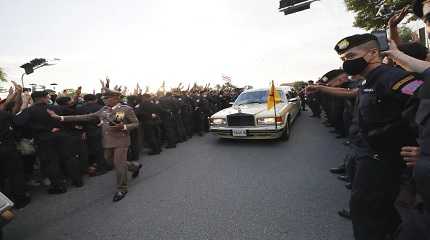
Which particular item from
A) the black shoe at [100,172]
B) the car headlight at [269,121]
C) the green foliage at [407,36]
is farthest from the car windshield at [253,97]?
the black shoe at [100,172]

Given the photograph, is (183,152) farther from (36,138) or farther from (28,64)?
(28,64)

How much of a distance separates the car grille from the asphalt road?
136 cm

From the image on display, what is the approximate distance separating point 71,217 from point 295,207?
10.2 ft

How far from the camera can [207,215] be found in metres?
3.79

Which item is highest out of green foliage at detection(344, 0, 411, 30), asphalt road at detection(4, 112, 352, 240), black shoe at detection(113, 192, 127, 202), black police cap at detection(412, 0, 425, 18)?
green foliage at detection(344, 0, 411, 30)

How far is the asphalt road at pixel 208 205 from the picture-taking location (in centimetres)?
339

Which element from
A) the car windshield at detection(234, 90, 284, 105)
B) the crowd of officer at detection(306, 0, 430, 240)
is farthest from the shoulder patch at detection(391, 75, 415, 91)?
the car windshield at detection(234, 90, 284, 105)

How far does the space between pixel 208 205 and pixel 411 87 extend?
2.96 m

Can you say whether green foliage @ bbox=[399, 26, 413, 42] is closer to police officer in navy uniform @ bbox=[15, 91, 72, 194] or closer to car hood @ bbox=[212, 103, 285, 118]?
car hood @ bbox=[212, 103, 285, 118]

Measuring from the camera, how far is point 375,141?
230cm

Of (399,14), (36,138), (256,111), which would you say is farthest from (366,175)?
(256,111)

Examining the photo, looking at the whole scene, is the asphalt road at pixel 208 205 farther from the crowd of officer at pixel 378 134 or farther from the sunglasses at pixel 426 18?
the sunglasses at pixel 426 18

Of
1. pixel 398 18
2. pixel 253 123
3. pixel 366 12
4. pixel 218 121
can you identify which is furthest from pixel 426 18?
pixel 366 12

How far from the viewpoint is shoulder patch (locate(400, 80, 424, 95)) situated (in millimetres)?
1868
